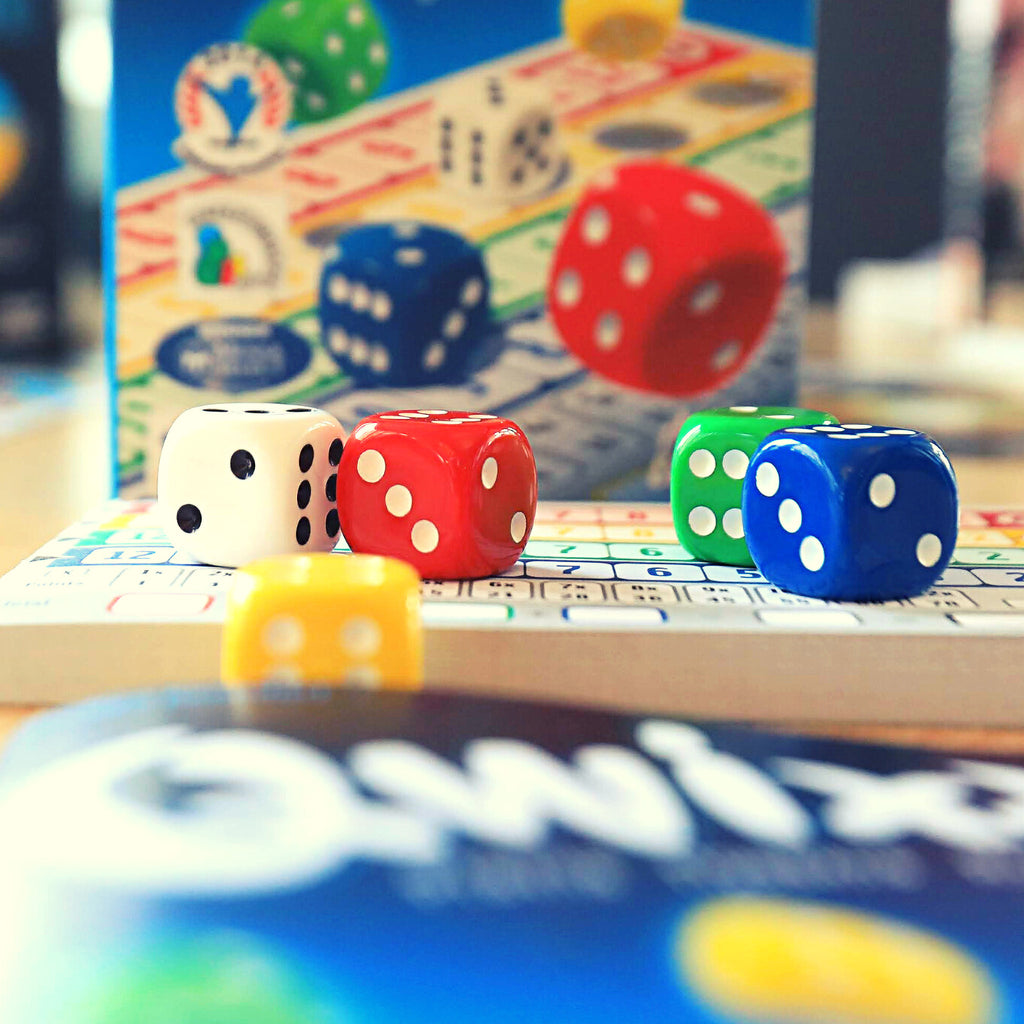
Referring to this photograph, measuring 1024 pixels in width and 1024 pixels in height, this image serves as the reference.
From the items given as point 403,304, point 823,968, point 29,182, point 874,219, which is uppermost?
point 874,219

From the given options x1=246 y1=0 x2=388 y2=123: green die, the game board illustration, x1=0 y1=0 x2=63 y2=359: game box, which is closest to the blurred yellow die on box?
the game board illustration

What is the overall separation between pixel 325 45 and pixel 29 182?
10.6ft

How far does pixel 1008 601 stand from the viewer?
3.11 ft

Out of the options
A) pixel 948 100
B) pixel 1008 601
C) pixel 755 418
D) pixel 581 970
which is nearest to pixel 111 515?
pixel 755 418

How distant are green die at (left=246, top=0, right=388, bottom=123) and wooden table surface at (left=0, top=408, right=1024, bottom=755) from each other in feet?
1.69

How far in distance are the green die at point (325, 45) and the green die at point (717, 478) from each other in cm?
56

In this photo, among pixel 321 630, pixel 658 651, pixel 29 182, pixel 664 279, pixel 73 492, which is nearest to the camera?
pixel 321 630

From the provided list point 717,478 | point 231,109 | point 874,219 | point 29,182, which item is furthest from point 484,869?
point 874,219

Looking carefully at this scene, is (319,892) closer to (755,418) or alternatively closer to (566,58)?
(755,418)

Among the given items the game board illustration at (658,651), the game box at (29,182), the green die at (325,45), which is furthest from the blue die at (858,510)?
the game box at (29,182)

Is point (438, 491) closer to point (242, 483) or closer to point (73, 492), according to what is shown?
point (242, 483)

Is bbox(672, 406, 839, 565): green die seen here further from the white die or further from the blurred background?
the blurred background

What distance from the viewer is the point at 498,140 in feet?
4.59

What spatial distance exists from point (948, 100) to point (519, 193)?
667cm
